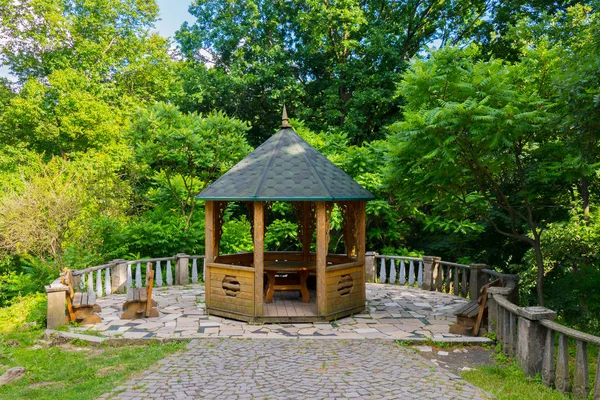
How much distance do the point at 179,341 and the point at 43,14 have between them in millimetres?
23432

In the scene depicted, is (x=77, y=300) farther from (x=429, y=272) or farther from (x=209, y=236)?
(x=429, y=272)

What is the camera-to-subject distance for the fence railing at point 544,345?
4723mm

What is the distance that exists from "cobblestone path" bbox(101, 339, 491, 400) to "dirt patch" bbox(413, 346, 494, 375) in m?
0.25

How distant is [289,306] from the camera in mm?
9250

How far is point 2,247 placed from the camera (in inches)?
536

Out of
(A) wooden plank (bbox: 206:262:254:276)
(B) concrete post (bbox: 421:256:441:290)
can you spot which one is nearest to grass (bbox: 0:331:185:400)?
(A) wooden plank (bbox: 206:262:254:276)

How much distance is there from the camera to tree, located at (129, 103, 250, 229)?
1328 cm

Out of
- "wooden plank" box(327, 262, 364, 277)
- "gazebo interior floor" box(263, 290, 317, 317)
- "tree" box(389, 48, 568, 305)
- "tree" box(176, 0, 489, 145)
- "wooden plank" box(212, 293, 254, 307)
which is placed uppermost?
"tree" box(176, 0, 489, 145)

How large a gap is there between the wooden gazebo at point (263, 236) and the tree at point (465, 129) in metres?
1.31

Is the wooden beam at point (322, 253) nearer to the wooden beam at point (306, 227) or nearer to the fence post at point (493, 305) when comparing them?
the fence post at point (493, 305)

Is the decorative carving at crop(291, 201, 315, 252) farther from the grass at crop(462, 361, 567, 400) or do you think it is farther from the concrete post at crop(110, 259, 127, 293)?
the grass at crop(462, 361, 567, 400)

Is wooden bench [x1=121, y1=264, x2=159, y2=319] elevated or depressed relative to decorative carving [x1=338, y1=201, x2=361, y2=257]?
depressed

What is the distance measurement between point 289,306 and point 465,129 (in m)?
4.93

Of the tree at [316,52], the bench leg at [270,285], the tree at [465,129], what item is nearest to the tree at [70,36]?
the tree at [316,52]
